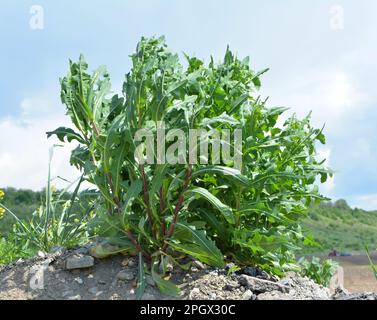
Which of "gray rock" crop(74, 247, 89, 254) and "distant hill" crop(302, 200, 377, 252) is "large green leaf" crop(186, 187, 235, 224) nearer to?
"gray rock" crop(74, 247, 89, 254)

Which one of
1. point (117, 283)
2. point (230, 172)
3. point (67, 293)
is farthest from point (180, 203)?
point (67, 293)

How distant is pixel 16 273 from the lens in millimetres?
3486

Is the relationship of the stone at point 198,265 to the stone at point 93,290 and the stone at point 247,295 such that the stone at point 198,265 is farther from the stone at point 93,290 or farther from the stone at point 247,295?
the stone at point 93,290

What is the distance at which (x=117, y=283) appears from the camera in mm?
3143

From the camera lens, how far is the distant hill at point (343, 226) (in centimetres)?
2255

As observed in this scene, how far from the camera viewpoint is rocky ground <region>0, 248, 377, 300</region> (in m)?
3.03

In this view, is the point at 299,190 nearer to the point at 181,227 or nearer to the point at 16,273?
the point at 181,227

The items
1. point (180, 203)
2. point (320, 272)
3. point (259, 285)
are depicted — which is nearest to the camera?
point (180, 203)

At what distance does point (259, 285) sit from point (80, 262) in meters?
1.15

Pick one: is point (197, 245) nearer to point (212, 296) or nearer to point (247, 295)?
point (212, 296)

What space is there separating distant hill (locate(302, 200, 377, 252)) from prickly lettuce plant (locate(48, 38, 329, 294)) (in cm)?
1870
